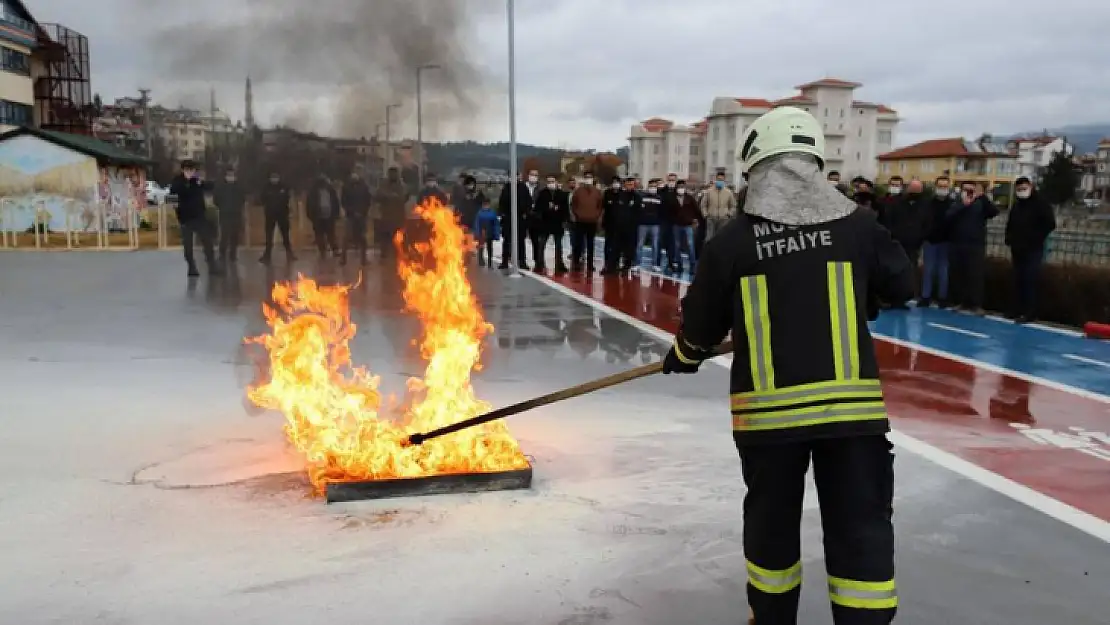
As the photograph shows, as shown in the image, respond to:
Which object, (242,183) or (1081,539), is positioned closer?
(1081,539)

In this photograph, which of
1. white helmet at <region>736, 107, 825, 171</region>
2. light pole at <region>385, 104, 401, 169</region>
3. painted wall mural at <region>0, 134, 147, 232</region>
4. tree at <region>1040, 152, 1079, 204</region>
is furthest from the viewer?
tree at <region>1040, 152, 1079, 204</region>

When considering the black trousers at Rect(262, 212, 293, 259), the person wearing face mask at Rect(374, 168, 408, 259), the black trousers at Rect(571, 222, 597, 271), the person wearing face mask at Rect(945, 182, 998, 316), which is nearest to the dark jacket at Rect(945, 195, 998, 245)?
the person wearing face mask at Rect(945, 182, 998, 316)

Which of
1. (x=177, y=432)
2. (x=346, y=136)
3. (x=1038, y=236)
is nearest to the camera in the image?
(x=177, y=432)

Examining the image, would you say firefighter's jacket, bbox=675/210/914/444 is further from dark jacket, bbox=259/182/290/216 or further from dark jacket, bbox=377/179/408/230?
dark jacket, bbox=377/179/408/230

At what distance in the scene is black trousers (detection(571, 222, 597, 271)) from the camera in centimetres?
1670

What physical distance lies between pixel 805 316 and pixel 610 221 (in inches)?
540

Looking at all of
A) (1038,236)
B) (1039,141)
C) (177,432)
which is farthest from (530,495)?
(1039,141)

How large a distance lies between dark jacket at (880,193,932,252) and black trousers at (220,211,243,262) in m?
8.37

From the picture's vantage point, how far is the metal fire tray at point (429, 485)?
14.6 feet

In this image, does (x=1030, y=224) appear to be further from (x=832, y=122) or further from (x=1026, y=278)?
(x=832, y=122)

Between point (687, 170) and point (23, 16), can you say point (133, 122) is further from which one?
point (687, 170)

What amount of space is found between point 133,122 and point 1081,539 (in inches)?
266

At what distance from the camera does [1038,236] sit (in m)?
10.5

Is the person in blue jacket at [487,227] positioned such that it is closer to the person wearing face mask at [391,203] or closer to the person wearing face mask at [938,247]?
the person wearing face mask at [938,247]
